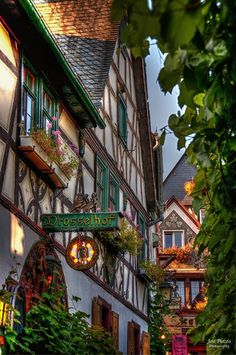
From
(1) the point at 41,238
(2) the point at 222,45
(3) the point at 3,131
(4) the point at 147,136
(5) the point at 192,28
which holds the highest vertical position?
(4) the point at 147,136

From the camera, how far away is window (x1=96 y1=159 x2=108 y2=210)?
15.7m

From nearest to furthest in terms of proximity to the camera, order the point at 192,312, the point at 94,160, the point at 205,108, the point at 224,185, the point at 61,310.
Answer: the point at 205,108, the point at 224,185, the point at 61,310, the point at 94,160, the point at 192,312

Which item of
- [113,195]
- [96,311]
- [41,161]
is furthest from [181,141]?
[113,195]

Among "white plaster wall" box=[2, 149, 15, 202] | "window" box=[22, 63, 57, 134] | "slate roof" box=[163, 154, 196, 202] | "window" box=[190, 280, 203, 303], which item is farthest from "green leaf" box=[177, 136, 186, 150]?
"slate roof" box=[163, 154, 196, 202]

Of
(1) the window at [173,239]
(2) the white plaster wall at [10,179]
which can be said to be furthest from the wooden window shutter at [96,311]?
(1) the window at [173,239]

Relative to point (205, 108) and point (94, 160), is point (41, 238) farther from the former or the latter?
point (205, 108)

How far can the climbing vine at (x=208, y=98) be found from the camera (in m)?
2.80

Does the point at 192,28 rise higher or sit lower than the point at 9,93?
lower

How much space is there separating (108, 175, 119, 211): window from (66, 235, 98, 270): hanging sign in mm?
4734

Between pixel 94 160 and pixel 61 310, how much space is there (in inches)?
167

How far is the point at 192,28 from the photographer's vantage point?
273 cm

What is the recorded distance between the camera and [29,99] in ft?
37.2

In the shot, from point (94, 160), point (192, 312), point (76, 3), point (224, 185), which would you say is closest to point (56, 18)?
point (76, 3)

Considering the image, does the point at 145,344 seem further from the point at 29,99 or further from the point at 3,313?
the point at 3,313
